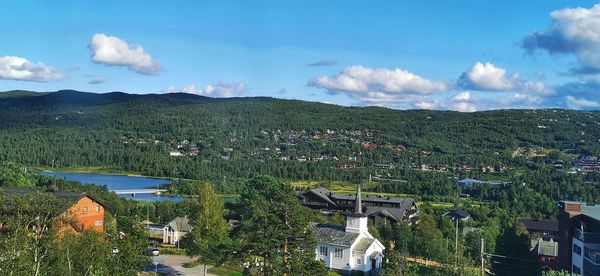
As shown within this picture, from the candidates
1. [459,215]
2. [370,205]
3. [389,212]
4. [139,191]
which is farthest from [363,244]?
[139,191]

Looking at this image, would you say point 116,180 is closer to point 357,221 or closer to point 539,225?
point 539,225

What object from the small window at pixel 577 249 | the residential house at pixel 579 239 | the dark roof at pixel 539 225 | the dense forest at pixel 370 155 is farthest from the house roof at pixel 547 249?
the dark roof at pixel 539 225

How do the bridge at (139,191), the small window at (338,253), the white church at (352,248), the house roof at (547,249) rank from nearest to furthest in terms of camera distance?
the white church at (352,248)
the small window at (338,253)
the house roof at (547,249)
the bridge at (139,191)

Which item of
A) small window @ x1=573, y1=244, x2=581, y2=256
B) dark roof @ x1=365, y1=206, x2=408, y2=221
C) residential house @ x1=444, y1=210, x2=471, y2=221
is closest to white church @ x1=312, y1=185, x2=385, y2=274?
small window @ x1=573, y1=244, x2=581, y2=256

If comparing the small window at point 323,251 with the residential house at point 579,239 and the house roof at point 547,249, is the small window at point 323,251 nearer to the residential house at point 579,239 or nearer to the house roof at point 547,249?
the residential house at point 579,239

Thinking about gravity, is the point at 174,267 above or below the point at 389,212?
below
